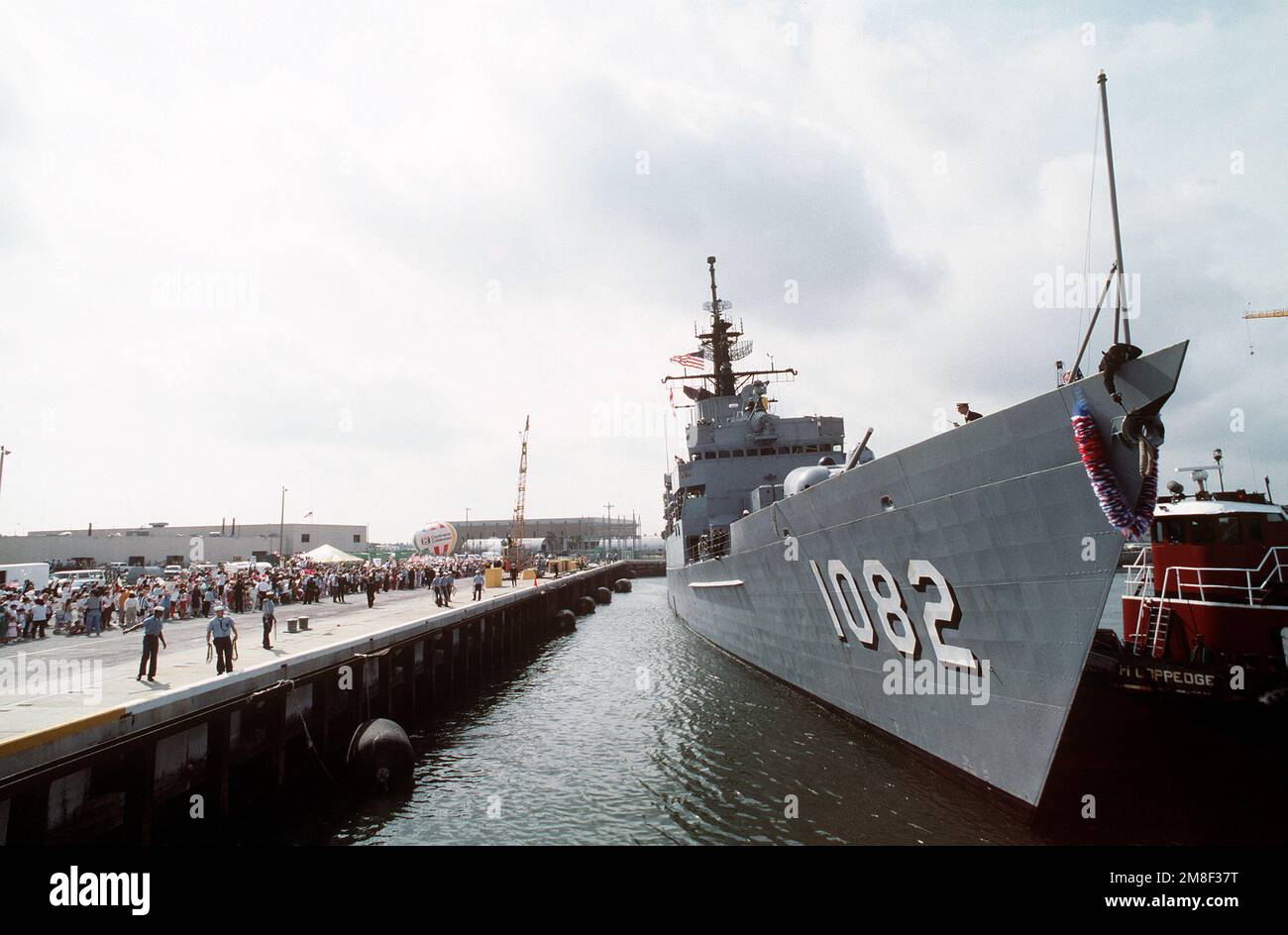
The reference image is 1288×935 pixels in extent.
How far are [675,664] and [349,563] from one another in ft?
80.8

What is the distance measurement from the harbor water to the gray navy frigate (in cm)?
63

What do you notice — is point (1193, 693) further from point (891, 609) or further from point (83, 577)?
point (83, 577)

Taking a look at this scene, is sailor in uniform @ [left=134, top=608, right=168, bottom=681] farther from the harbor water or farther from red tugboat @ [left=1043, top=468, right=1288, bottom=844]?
red tugboat @ [left=1043, top=468, right=1288, bottom=844]

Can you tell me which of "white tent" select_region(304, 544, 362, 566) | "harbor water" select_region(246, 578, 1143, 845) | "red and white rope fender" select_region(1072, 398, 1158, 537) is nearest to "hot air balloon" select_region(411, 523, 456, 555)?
"white tent" select_region(304, 544, 362, 566)

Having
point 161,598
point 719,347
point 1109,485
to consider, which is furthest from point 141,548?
point 1109,485

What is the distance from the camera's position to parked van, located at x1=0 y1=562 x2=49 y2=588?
21.0 meters

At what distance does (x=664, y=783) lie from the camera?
31.2 ft

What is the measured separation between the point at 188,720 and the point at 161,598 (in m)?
14.3

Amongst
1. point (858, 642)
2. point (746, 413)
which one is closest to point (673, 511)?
point (746, 413)

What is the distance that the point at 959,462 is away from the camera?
301 inches

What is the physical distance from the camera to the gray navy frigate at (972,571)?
20.3 ft

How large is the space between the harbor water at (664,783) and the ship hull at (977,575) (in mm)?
659
